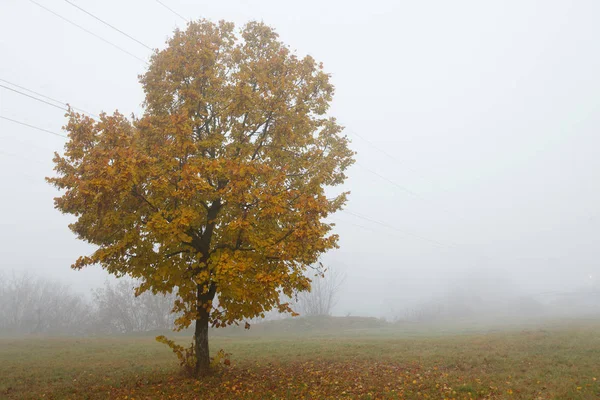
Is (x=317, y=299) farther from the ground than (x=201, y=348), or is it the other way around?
(x=201, y=348)

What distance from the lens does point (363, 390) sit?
1052cm

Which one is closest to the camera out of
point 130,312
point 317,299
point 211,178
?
point 211,178

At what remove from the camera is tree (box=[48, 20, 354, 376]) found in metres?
10.2

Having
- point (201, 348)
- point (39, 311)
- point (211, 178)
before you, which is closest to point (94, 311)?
point (39, 311)

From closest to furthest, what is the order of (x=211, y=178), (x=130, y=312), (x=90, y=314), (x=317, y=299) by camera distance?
(x=211, y=178) → (x=130, y=312) → (x=90, y=314) → (x=317, y=299)

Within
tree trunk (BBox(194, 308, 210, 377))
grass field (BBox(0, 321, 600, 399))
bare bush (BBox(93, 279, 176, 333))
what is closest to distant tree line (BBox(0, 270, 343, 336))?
bare bush (BBox(93, 279, 176, 333))

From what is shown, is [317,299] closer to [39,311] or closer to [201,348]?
[39,311]

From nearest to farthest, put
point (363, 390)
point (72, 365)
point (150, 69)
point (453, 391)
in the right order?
point (453, 391) → point (363, 390) → point (150, 69) → point (72, 365)

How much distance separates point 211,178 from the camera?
1171 cm

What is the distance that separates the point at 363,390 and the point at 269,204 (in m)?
6.26

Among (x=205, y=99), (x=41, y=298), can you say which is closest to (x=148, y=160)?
(x=205, y=99)

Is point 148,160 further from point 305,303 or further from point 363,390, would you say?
point 305,303

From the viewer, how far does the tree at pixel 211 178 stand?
33.5ft

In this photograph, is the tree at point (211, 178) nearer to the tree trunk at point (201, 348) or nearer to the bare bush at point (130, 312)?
the tree trunk at point (201, 348)
